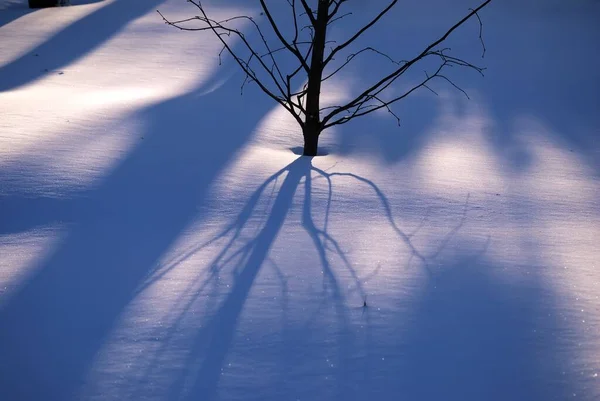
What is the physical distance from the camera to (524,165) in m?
3.25

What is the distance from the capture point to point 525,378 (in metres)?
1.72

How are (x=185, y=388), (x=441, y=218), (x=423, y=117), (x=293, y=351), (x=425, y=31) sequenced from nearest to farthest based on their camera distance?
1. (x=185, y=388)
2. (x=293, y=351)
3. (x=441, y=218)
4. (x=423, y=117)
5. (x=425, y=31)

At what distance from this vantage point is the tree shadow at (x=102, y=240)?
1.75 m

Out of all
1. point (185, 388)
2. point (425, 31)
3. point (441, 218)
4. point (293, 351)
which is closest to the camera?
point (185, 388)

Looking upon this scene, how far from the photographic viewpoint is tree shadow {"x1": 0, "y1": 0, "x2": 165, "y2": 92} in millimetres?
4586

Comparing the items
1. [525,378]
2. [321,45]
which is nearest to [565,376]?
[525,378]

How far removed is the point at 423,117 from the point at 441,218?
1524 mm

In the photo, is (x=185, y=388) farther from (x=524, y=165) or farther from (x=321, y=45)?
(x=524, y=165)

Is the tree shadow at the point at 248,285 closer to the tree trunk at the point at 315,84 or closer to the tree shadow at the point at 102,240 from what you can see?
the tree shadow at the point at 102,240

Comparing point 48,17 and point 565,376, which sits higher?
point 48,17

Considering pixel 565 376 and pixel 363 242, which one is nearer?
pixel 565 376

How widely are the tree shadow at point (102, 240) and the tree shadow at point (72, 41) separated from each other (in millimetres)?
1460

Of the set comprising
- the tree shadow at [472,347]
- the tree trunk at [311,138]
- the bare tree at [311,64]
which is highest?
the bare tree at [311,64]

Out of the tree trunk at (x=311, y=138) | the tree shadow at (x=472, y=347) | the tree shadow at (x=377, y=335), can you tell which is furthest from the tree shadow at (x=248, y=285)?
the tree trunk at (x=311, y=138)
